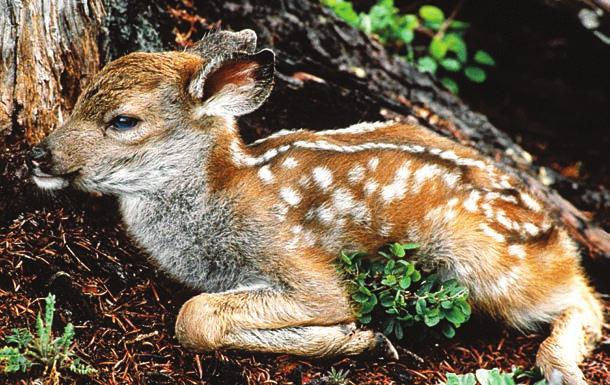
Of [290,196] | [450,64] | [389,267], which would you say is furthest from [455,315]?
[450,64]

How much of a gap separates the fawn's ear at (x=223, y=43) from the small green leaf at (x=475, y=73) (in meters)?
2.90

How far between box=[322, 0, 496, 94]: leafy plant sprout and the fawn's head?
2.37 metres

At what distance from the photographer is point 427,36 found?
23.9ft

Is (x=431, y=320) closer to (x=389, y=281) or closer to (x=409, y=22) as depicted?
(x=389, y=281)

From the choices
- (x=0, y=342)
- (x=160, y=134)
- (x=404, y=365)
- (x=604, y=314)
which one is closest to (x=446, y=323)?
(x=404, y=365)

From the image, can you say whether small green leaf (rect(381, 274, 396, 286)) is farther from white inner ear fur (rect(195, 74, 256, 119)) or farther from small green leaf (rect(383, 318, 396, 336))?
white inner ear fur (rect(195, 74, 256, 119))

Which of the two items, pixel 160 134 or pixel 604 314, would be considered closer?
pixel 160 134

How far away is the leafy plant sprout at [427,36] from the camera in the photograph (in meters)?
6.73

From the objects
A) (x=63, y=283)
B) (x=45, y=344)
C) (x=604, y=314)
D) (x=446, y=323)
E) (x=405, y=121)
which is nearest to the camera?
(x=45, y=344)

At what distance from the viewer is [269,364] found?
410 centimetres

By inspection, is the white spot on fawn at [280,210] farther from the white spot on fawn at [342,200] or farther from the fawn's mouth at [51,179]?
the fawn's mouth at [51,179]

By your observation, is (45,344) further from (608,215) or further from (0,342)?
(608,215)

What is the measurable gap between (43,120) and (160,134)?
638 millimetres

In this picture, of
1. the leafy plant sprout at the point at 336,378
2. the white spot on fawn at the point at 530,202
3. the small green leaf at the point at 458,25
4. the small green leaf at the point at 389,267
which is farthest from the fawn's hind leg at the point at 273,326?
the small green leaf at the point at 458,25
